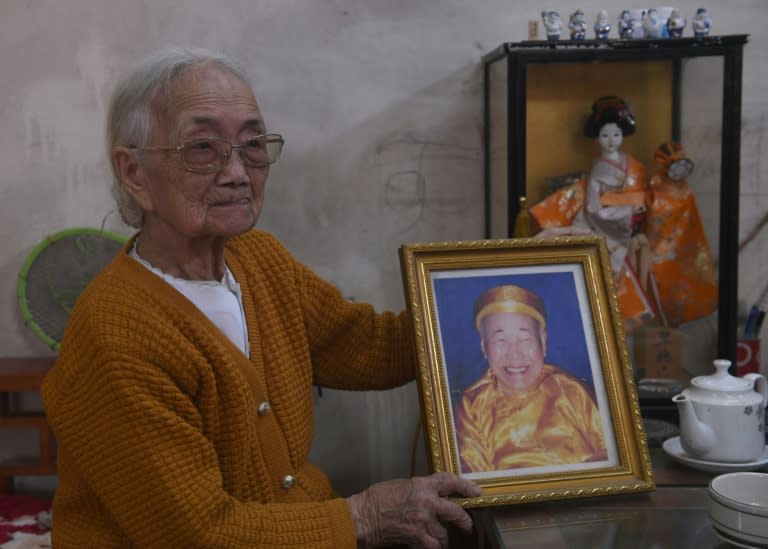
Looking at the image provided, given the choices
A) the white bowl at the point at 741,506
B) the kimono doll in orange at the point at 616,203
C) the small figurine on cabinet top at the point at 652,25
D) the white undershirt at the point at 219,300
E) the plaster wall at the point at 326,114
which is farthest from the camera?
the plaster wall at the point at 326,114

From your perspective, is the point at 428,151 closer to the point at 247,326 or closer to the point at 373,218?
the point at 373,218

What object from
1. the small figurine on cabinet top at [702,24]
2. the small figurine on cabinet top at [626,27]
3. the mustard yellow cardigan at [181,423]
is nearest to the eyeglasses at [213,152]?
the mustard yellow cardigan at [181,423]

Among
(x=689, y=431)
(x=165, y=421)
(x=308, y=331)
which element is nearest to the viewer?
(x=165, y=421)

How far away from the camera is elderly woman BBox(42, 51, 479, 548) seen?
112 centimetres

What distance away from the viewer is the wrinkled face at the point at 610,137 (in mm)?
1814

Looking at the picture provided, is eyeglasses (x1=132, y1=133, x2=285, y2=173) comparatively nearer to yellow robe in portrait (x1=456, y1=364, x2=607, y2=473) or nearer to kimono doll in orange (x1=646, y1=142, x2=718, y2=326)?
yellow robe in portrait (x1=456, y1=364, x2=607, y2=473)

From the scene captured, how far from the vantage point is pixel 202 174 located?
1.23 m

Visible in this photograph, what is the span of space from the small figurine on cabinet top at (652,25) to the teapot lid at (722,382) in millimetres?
759

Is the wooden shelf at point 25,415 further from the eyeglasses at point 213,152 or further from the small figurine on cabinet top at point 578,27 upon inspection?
the small figurine on cabinet top at point 578,27

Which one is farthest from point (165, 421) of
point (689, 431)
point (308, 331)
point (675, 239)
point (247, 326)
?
point (675, 239)

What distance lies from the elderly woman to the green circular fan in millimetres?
663

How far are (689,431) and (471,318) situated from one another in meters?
0.40

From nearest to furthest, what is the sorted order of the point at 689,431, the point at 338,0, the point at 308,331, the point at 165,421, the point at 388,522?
the point at 165,421 < the point at 388,522 < the point at 689,431 < the point at 308,331 < the point at 338,0

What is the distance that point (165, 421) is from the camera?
1115 mm
